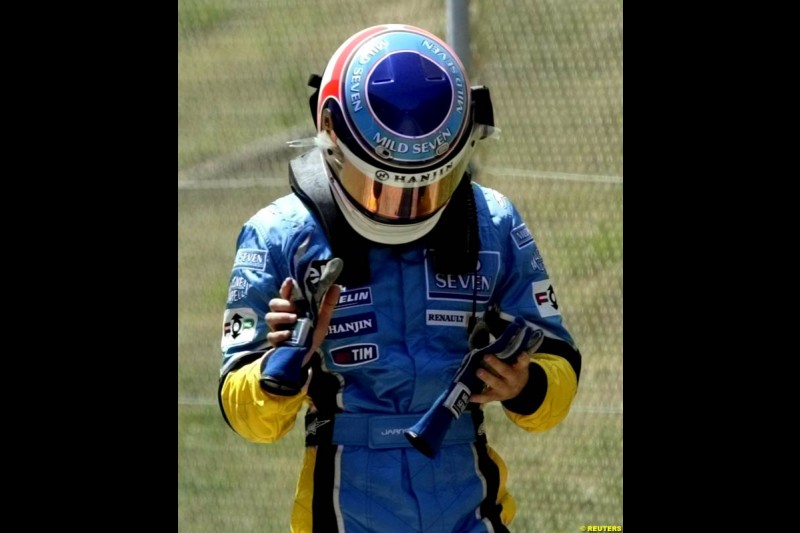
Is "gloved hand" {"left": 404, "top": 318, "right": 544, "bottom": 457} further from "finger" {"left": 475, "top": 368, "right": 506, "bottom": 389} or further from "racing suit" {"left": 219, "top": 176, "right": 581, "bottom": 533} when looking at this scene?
"racing suit" {"left": 219, "top": 176, "right": 581, "bottom": 533}

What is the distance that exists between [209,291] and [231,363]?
2.51 meters

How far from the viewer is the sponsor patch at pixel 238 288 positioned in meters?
3.07

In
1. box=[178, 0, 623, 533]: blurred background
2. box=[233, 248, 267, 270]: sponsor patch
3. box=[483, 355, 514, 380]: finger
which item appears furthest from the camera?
box=[178, 0, 623, 533]: blurred background

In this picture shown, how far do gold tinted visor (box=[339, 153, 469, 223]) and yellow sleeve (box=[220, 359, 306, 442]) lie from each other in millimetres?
441

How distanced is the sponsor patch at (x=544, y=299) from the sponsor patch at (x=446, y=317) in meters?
0.18

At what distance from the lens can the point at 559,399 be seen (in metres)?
3.08

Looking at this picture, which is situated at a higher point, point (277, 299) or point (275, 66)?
point (277, 299)

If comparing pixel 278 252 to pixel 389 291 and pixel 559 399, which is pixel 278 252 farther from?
pixel 559 399

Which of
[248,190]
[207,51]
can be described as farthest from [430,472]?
[207,51]

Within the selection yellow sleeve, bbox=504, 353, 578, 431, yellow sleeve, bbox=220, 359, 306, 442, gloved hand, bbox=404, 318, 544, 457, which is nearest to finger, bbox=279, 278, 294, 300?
yellow sleeve, bbox=220, 359, 306, 442

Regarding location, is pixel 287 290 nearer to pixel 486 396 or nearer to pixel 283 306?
pixel 283 306

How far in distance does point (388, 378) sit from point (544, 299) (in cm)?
44

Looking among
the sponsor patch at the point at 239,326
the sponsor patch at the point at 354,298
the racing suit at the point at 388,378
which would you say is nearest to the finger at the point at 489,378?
the racing suit at the point at 388,378

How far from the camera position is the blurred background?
512 cm
